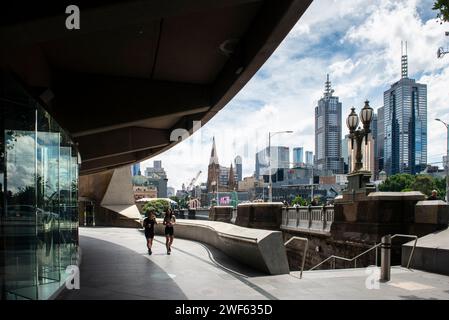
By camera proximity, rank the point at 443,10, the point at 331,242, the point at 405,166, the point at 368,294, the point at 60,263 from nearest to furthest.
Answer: the point at 443,10 < the point at 368,294 < the point at 60,263 < the point at 331,242 < the point at 405,166

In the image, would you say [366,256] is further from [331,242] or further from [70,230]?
[70,230]

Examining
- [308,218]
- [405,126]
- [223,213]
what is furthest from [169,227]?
[405,126]

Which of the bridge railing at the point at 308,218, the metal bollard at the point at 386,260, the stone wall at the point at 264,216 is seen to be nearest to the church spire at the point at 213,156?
the stone wall at the point at 264,216

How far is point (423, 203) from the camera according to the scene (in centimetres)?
1340

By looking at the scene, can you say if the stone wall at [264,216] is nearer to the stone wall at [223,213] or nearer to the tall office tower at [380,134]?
the stone wall at [223,213]

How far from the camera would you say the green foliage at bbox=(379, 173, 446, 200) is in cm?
8650

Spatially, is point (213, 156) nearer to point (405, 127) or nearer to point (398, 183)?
point (405, 127)

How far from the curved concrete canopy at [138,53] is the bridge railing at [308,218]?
A: 8600mm

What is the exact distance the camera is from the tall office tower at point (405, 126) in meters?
151

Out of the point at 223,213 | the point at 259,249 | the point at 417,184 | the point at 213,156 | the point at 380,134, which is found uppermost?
the point at 380,134

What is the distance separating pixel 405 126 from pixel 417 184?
89858 millimetres

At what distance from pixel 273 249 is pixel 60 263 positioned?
4.59 meters

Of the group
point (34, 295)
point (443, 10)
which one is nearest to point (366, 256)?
point (443, 10)

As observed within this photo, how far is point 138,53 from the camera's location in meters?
9.02
